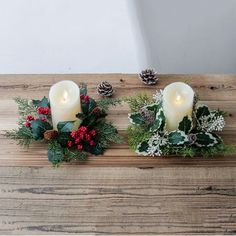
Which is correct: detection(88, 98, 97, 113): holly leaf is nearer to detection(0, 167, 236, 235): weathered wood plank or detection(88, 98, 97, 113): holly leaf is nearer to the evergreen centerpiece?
the evergreen centerpiece

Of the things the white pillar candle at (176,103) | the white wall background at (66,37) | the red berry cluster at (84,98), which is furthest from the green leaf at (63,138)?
the white wall background at (66,37)

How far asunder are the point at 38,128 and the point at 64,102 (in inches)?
3.1

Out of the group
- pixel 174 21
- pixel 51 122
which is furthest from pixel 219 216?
pixel 174 21

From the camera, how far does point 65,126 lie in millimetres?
1030

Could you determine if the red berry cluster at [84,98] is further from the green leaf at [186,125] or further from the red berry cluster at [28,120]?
the green leaf at [186,125]

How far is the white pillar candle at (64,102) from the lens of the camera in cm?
103

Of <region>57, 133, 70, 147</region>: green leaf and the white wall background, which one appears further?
the white wall background

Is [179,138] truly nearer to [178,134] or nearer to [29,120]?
[178,134]

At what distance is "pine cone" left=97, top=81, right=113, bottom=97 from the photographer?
116cm

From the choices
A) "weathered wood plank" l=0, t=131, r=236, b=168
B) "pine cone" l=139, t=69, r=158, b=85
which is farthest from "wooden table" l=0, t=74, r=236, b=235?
"pine cone" l=139, t=69, r=158, b=85

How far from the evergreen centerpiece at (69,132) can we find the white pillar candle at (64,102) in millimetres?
13

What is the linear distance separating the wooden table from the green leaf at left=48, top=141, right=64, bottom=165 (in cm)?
2

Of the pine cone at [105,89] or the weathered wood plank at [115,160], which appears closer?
the weathered wood plank at [115,160]

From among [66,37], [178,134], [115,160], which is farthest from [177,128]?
[66,37]
